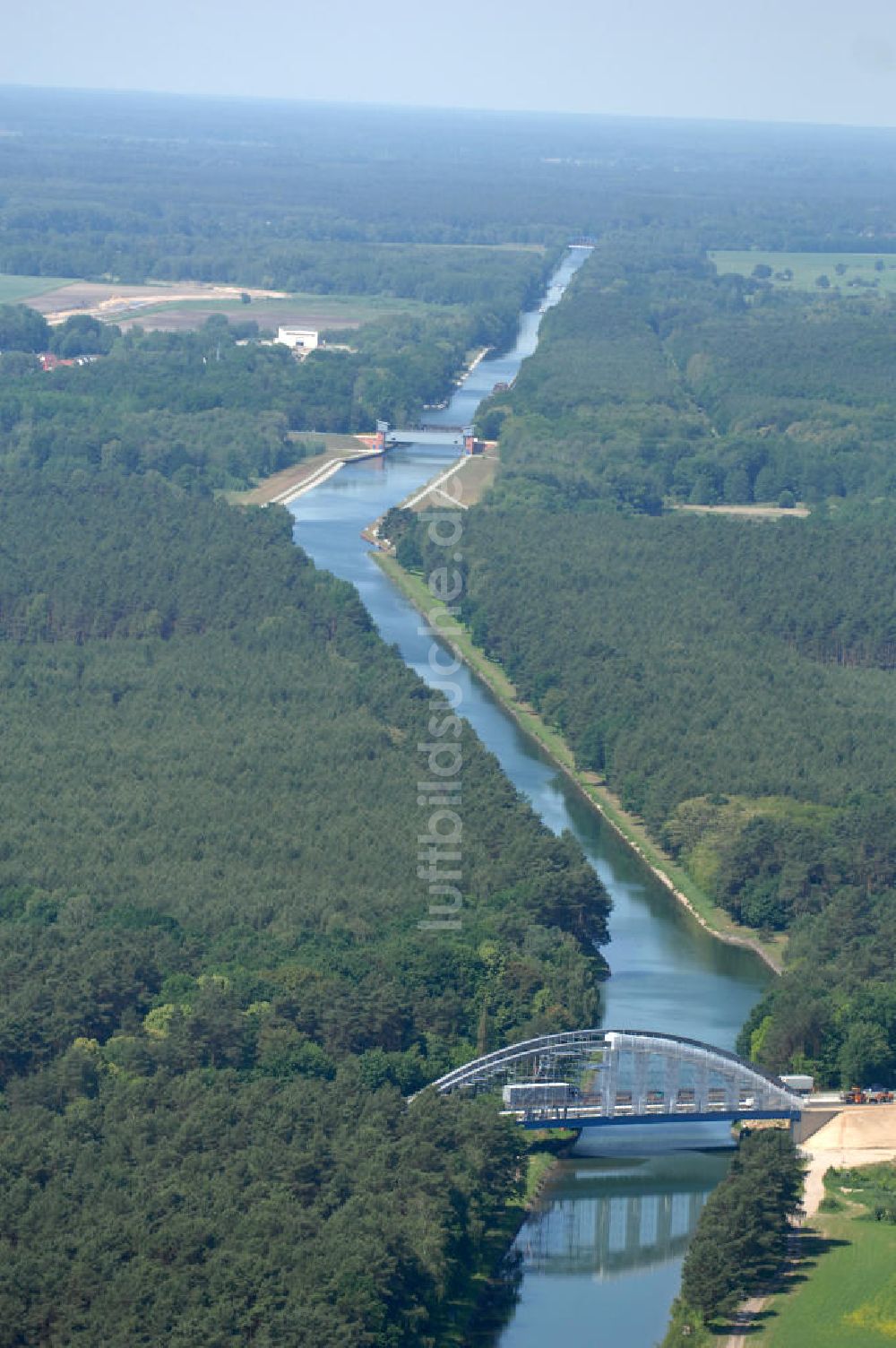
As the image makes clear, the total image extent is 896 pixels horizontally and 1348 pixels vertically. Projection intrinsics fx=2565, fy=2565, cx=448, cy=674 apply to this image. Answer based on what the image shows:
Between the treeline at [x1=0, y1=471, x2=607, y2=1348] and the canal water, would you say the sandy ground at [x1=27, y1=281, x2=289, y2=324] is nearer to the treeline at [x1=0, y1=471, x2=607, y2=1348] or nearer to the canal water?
the canal water

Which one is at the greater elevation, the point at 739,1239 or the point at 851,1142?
the point at 739,1239

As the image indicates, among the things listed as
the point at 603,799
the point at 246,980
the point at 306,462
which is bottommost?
the point at 603,799

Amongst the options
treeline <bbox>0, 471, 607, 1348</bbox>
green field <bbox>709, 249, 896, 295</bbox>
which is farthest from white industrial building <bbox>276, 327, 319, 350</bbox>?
treeline <bbox>0, 471, 607, 1348</bbox>

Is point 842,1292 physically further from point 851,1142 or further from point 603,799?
point 603,799

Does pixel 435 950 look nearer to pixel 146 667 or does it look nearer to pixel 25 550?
pixel 146 667

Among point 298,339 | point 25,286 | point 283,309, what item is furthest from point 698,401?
point 25,286

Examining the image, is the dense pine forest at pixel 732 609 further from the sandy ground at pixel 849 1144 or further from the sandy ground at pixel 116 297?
the sandy ground at pixel 116 297

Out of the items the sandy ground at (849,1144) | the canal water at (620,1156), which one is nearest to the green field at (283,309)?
the canal water at (620,1156)
